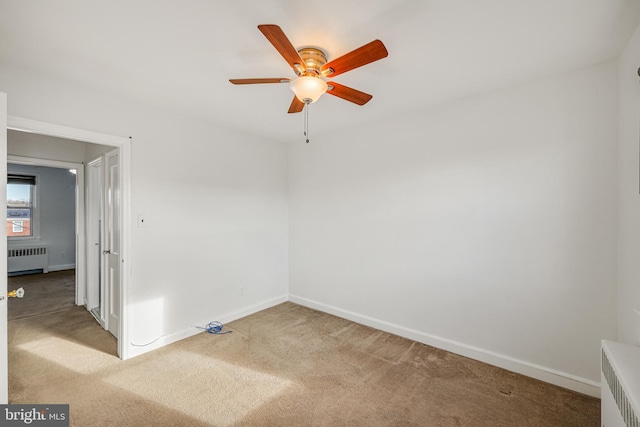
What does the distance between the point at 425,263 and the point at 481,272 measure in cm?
52

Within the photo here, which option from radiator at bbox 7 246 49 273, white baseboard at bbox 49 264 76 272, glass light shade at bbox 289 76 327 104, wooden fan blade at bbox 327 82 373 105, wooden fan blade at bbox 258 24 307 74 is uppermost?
wooden fan blade at bbox 258 24 307 74

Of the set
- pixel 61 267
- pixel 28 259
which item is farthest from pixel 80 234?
pixel 61 267

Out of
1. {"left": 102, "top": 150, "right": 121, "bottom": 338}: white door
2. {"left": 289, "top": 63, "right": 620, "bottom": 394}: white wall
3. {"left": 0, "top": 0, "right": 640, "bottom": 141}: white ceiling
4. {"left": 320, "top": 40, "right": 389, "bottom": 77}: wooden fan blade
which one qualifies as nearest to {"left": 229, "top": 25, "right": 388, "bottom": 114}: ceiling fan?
{"left": 320, "top": 40, "right": 389, "bottom": 77}: wooden fan blade

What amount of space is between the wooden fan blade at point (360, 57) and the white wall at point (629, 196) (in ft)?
5.18

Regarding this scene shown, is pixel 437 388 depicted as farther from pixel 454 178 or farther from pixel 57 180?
pixel 57 180

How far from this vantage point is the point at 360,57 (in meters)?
1.48

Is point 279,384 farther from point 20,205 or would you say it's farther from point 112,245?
point 20,205

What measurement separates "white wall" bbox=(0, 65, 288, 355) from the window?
5.47m

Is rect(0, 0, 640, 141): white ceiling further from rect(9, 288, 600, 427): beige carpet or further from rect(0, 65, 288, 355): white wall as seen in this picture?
rect(9, 288, 600, 427): beige carpet

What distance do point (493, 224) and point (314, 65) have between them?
2028 millimetres

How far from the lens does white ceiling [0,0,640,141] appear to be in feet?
4.84

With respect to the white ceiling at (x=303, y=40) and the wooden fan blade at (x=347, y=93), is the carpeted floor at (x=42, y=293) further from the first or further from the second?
the wooden fan blade at (x=347, y=93)

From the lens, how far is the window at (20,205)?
5.88 metres

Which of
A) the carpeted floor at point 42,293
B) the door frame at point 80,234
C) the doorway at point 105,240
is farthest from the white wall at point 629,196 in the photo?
the carpeted floor at point 42,293
